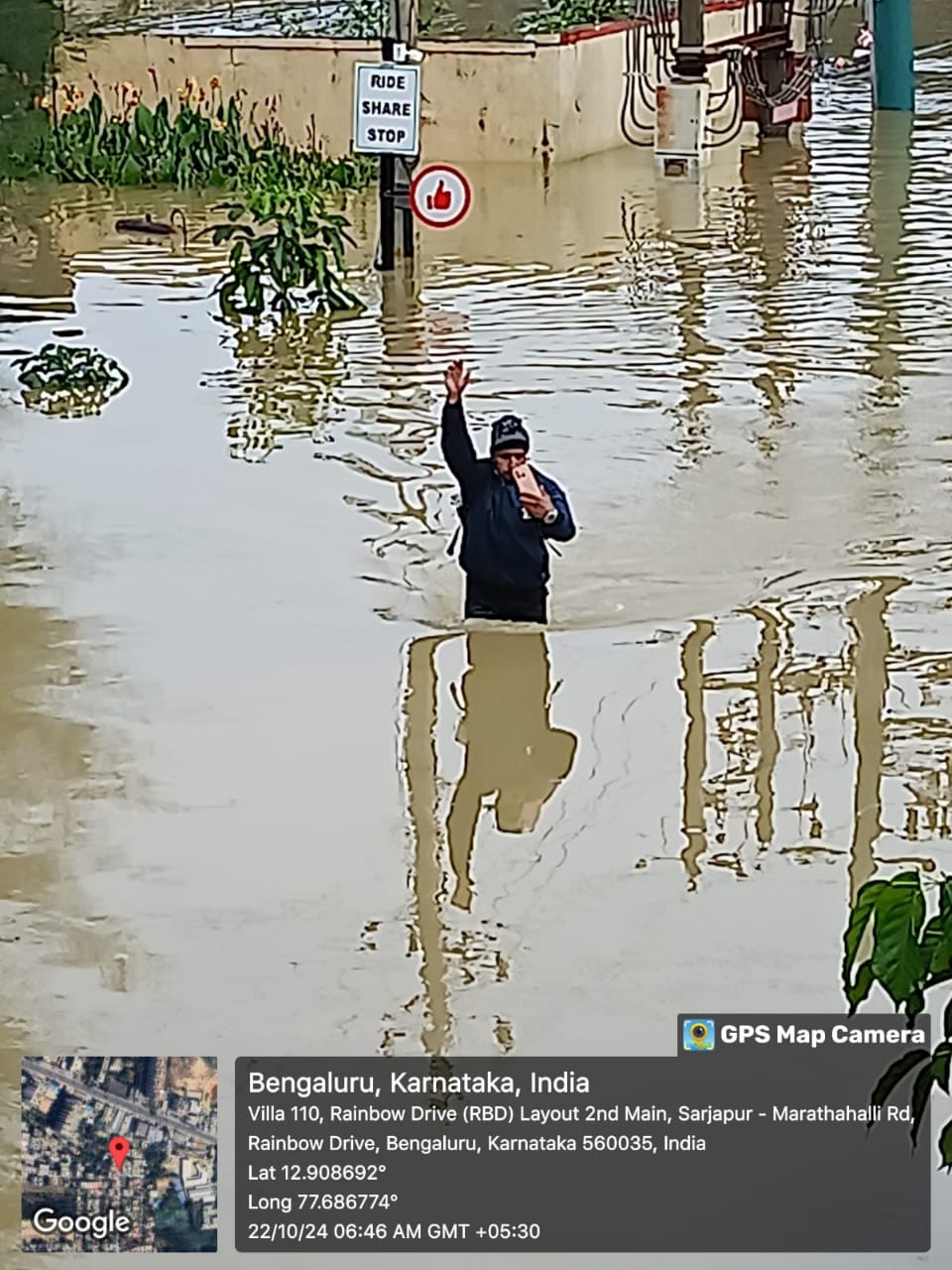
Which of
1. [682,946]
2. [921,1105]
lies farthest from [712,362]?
[921,1105]

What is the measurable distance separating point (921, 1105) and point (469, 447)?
5.43 meters

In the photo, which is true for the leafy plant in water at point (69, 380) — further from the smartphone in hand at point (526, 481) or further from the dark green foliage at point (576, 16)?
the dark green foliage at point (576, 16)

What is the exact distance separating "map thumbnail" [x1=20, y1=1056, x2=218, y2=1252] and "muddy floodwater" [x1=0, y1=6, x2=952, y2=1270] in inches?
3.8

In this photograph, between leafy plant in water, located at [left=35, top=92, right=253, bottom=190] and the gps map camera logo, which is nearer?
the gps map camera logo

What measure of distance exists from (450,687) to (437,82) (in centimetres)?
1599

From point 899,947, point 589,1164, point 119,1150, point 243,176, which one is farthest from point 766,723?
point 243,176

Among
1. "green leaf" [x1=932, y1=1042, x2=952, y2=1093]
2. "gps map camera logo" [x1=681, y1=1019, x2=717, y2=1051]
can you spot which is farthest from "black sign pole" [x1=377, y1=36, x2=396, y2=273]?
"green leaf" [x1=932, y1=1042, x2=952, y2=1093]

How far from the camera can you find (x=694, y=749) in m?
8.45

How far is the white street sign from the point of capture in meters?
16.2

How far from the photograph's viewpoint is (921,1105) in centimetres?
393

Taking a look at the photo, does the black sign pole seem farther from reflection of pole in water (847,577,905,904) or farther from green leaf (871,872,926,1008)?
green leaf (871,872,926,1008)

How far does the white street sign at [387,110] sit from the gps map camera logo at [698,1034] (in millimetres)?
11044

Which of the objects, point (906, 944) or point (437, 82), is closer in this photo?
point (906, 944)

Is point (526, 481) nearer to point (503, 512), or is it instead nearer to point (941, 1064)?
point (503, 512)
